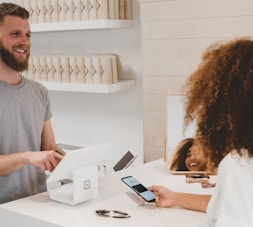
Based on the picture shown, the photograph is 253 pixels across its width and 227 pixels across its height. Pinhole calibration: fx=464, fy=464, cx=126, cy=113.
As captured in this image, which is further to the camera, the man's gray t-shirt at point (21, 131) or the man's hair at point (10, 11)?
the man's hair at point (10, 11)

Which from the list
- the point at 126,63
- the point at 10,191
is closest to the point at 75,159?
the point at 10,191

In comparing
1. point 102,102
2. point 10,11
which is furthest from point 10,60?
point 102,102

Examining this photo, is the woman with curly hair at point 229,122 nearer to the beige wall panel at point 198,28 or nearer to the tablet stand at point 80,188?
the tablet stand at point 80,188

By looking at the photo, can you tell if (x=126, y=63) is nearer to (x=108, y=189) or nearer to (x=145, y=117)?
(x=145, y=117)

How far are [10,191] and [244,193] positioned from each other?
117cm

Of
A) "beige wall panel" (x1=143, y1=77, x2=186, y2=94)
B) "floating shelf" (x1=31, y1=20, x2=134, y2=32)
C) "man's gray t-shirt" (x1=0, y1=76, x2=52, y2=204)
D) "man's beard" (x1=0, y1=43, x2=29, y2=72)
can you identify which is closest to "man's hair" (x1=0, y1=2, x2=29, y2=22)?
"man's beard" (x1=0, y1=43, x2=29, y2=72)

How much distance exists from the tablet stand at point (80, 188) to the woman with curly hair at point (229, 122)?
62 centimetres

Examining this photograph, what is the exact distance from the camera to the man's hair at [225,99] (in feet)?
4.09

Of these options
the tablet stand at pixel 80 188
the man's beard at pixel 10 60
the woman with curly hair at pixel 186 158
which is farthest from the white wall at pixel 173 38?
the tablet stand at pixel 80 188

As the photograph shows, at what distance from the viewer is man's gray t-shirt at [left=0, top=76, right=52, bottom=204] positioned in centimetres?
207

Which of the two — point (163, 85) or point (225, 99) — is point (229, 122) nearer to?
point (225, 99)

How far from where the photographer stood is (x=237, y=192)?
4.22 feet

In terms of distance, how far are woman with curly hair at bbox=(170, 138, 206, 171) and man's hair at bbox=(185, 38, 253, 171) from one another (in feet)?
2.99

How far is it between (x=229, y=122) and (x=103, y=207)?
73 cm
